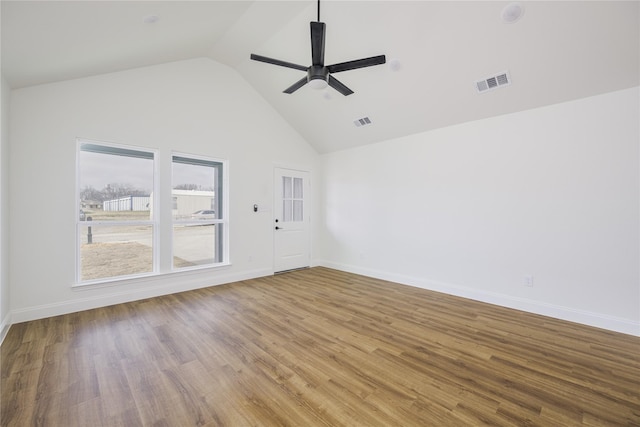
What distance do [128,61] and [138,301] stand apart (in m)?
3.31

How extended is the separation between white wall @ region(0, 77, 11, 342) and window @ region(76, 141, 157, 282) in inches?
24.7

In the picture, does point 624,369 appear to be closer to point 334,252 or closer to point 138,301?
point 334,252

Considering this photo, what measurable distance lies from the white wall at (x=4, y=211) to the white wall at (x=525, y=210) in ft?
16.8

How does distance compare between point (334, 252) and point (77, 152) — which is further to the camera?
point (334, 252)

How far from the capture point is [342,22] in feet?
11.3

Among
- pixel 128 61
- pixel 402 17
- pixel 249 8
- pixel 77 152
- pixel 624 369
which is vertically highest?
pixel 249 8

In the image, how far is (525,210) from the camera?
3.57 m

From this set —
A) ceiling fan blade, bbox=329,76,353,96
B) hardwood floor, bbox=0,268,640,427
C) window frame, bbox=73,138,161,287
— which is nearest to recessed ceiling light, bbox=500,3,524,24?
ceiling fan blade, bbox=329,76,353,96

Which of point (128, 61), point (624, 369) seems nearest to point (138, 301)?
point (128, 61)

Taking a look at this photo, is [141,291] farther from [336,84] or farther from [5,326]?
[336,84]

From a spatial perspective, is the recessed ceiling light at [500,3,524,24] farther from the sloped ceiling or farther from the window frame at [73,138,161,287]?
the window frame at [73,138,161,287]

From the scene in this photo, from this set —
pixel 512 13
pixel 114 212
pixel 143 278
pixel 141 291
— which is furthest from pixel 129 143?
pixel 512 13

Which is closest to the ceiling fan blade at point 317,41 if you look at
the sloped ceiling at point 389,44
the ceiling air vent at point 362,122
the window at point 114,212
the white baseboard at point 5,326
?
the sloped ceiling at point 389,44

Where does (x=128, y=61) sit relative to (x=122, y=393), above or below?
above
